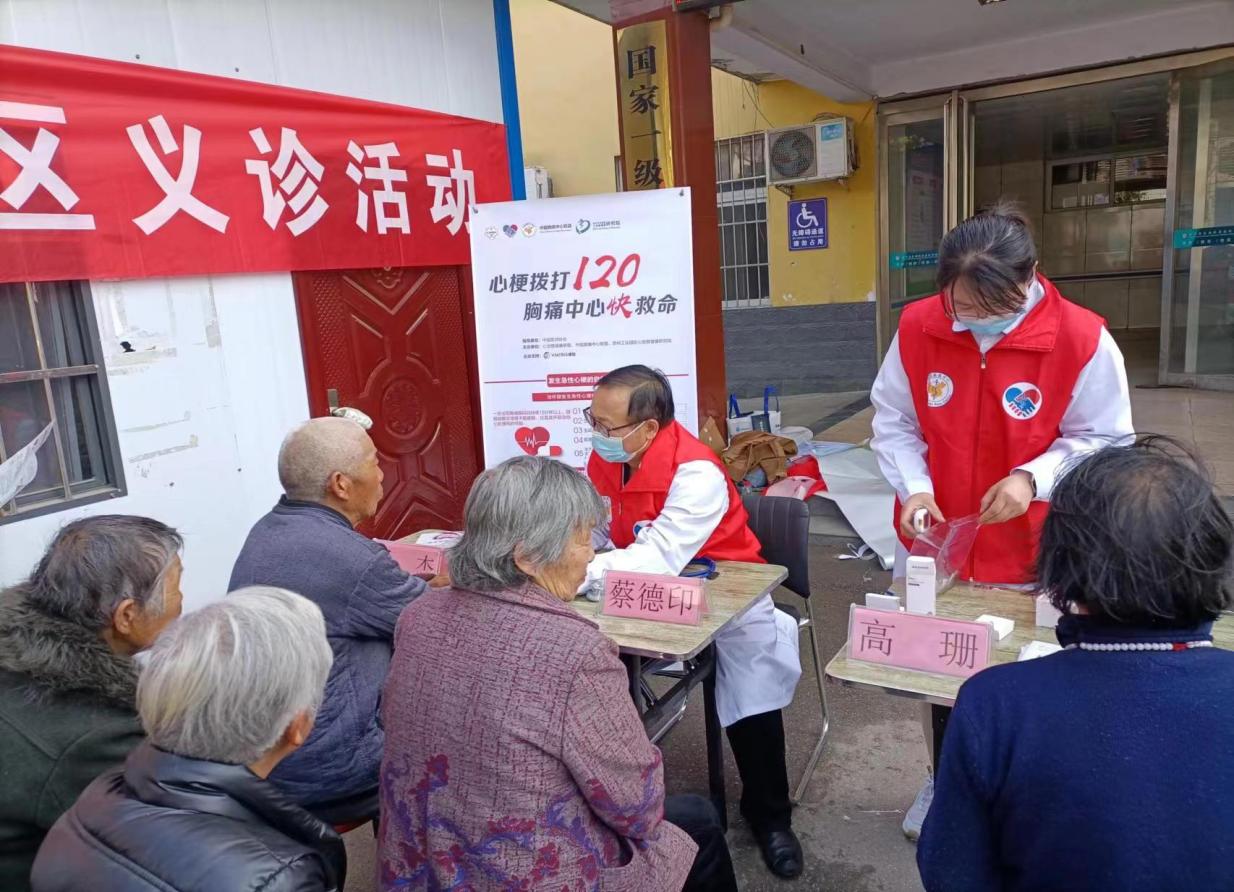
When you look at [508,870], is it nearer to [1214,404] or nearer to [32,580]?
[32,580]

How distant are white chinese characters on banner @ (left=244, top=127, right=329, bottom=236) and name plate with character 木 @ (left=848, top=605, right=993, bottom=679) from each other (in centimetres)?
288

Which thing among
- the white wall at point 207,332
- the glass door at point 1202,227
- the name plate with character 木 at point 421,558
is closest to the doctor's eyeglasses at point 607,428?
the name plate with character 木 at point 421,558

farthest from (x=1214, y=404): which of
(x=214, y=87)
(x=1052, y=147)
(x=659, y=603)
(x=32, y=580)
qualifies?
(x=32, y=580)

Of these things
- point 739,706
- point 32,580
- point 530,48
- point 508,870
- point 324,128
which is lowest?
point 739,706

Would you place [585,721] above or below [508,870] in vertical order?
above

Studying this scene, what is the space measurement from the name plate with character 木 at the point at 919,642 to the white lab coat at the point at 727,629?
0.50 meters

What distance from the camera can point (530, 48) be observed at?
26.8ft

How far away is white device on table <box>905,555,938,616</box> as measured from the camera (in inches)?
74.5

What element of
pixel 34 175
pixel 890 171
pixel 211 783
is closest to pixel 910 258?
pixel 890 171

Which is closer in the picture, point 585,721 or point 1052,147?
point 585,721

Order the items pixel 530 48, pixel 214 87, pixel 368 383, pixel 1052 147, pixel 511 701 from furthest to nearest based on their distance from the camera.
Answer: pixel 1052 147 → pixel 530 48 → pixel 368 383 → pixel 214 87 → pixel 511 701

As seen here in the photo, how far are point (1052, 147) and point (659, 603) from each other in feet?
34.7

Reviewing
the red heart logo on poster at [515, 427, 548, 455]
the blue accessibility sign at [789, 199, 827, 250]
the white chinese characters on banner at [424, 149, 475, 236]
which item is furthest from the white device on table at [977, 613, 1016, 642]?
the blue accessibility sign at [789, 199, 827, 250]

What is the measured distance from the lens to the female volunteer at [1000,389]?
1949 millimetres
